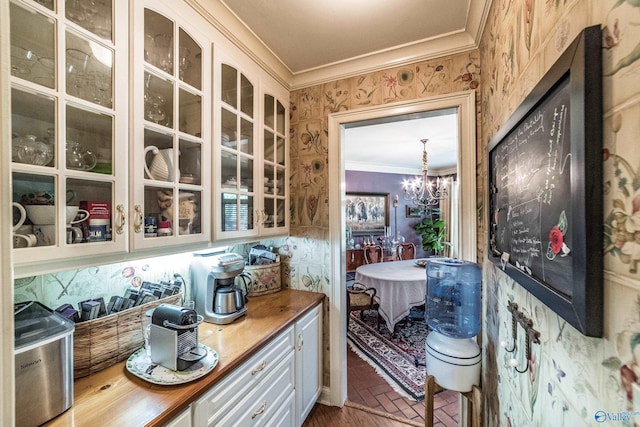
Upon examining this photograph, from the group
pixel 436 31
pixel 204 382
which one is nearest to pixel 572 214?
pixel 204 382

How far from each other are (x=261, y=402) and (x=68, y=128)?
4.60ft

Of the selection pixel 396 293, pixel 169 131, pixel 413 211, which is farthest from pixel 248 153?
pixel 413 211

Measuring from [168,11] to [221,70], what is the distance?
327mm

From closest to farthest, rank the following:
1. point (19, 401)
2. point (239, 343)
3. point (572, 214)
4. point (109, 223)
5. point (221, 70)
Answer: point (572, 214)
point (19, 401)
point (109, 223)
point (239, 343)
point (221, 70)

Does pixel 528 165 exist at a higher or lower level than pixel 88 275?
higher

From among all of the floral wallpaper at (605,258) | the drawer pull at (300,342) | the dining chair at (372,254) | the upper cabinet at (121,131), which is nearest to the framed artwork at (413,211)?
the dining chair at (372,254)

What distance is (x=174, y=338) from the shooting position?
982 millimetres

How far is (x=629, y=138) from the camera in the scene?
0.38 m

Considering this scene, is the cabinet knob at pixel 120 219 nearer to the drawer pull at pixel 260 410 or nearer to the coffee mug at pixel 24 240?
the coffee mug at pixel 24 240

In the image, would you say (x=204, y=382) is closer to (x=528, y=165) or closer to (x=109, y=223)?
(x=109, y=223)

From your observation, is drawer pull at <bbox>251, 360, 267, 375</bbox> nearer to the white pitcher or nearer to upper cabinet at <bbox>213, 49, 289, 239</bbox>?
upper cabinet at <bbox>213, 49, 289, 239</bbox>

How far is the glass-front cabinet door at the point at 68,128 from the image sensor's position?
723 mm

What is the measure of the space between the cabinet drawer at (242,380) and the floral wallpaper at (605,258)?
106 cm

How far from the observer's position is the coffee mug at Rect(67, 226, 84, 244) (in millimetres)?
797
